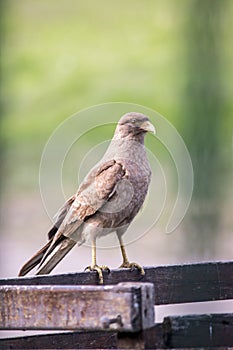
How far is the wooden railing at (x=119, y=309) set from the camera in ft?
10.7

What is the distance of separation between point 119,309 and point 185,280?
1358 millimetres

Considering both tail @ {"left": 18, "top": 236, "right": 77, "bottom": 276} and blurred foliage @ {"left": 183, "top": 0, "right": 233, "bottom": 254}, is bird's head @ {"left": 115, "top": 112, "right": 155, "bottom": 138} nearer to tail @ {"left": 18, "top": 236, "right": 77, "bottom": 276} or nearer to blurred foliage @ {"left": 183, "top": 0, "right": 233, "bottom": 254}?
tail @ {"left": 18, "top": 236, "right": 77, "bottom": 276}

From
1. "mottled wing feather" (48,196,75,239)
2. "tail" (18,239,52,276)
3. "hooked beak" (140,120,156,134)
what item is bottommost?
"tail" (18,239,52,276)

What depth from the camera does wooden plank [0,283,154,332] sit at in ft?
10.6

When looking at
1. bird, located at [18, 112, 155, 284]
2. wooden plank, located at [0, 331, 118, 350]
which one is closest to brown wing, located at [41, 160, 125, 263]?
bird, located at [18, 112, 155, 284]

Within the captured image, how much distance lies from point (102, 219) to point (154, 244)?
4683mm

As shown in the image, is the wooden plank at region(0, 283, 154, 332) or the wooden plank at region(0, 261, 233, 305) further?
the wooden plank at region(0, 261, 233, 305)

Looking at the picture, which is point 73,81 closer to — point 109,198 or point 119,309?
point 109,198

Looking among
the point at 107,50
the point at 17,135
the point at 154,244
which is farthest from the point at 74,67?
the point at 154,244

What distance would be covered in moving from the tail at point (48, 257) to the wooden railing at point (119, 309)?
0.55 meters

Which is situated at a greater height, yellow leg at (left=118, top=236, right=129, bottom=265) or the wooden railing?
yellow leg at (left=118, top=236, right=129, bottom=265)

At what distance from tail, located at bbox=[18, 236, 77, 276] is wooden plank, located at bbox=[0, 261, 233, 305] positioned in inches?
22.0

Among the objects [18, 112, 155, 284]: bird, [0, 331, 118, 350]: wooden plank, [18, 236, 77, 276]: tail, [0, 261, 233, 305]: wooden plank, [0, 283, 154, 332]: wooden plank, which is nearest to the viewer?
[0, 283, 154, 332]: wooden plank

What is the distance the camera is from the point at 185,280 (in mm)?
4578
